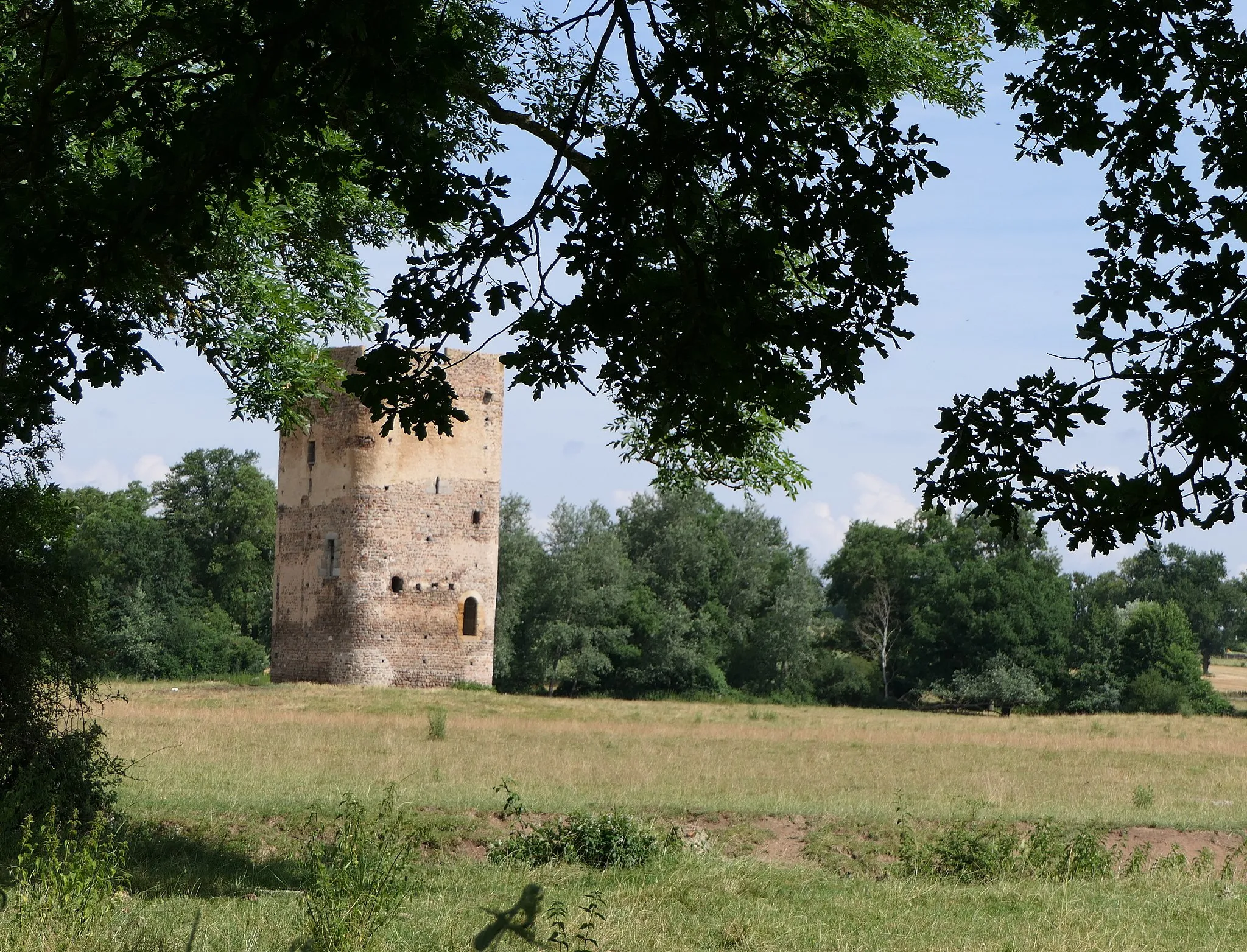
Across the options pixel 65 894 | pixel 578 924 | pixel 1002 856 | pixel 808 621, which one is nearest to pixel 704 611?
pixel 808 621

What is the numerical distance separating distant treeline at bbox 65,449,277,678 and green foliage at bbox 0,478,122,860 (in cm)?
3309

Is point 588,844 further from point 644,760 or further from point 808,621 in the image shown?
point 808,621

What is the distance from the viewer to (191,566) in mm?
50750

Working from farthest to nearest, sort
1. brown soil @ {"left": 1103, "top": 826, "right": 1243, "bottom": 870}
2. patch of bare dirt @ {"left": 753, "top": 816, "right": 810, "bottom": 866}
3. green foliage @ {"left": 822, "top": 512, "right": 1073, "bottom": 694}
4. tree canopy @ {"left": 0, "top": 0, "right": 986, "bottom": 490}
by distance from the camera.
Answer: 1. green foliage @ {"left": 822, "top": 512, "right": 1073, "bottom": 694}
2. brown soil @ {"left": 1103, "top": 826, "right": 1243, "bottom": 870}
3. patch of bare dirt @ {"left": 753, "top": 816, "right": 810, "bottom": 866}
4. tree canopy @ {"left": 0, "top": 0, "right": 986, "bottom": 490}

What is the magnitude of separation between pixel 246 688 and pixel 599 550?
902 inches

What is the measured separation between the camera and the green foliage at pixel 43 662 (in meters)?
9.55

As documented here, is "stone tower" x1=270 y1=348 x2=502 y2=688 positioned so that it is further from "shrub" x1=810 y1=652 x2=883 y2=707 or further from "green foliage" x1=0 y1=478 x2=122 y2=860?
"green foliage" x1=0 y1=478 x2=122 y2=860

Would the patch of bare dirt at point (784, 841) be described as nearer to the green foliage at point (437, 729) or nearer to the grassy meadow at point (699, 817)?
the grassy meadow at point (699, 817)

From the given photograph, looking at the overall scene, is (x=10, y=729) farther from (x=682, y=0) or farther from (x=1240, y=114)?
(x=1240, y=114)

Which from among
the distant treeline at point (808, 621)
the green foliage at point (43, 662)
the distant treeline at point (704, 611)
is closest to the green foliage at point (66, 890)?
the green foliage at point (43, 662)

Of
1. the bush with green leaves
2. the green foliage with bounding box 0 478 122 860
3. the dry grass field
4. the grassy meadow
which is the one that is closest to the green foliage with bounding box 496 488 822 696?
the bush with green leaves

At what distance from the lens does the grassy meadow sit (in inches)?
282

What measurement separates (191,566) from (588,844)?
44.0 metres

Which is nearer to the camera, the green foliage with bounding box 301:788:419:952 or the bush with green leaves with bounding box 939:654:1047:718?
the green foliage with bounding box 301:788:419:952
